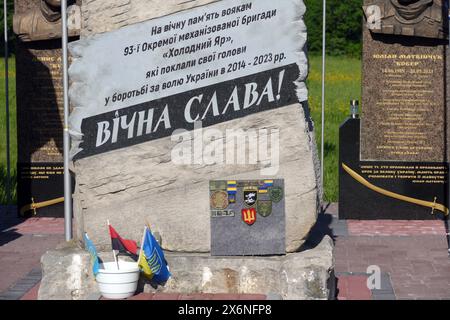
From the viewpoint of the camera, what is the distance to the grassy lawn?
50.2 feet

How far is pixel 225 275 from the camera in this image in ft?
25.4

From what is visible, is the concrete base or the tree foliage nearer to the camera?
the concrete base

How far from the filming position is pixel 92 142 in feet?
26.1

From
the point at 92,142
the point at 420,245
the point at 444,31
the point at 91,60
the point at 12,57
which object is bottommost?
the point at 420,245

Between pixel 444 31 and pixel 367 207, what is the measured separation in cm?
245

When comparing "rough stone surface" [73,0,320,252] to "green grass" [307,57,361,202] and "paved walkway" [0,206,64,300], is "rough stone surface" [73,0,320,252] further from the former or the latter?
"green grass" [307,57,361,202]

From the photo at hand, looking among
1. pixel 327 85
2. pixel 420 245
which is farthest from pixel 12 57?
pixel 420 245

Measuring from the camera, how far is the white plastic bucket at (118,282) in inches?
293

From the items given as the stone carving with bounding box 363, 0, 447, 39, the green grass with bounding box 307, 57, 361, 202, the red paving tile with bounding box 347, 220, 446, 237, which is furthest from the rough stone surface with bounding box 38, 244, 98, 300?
the green grass with bounding box 307, 57, 361, 202

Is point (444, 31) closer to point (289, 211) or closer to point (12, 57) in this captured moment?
point (289, 211)

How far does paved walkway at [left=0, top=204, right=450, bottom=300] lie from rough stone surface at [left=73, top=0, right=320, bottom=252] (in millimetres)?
615

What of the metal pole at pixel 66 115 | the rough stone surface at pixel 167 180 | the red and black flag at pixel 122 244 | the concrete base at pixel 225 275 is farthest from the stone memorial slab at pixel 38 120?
the red and black flag at pixel 122 244

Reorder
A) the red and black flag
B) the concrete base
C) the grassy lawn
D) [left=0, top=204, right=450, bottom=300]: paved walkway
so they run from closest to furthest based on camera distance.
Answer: the concrete base → the red and black flag → [left=0, top=204, right=450, bottom=300]: paved walkway → the grassy lawn

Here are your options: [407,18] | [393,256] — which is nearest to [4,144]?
[407,18]
